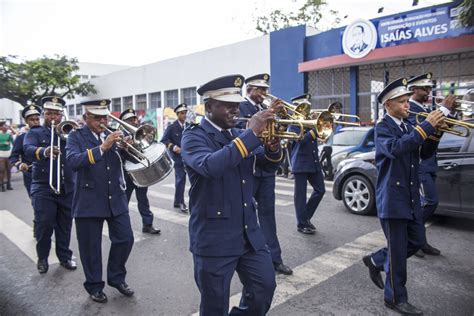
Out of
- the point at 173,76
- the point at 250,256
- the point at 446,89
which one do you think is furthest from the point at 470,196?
the point at 173,76

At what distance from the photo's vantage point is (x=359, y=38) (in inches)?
615

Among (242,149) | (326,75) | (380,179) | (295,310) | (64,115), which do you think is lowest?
(295,310)

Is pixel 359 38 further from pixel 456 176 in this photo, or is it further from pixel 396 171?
pixel 396 171

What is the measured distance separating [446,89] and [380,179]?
11.9 metres

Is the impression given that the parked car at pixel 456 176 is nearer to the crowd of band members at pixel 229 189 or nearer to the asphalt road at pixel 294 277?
the asphalt road at pixel 294 277

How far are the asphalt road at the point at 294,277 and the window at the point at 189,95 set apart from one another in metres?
18.3

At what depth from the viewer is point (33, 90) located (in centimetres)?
2916

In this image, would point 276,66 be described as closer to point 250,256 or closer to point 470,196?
point 470,196

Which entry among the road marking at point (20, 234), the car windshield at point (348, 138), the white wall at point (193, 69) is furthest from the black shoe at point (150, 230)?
the white wall at point (193, 69)

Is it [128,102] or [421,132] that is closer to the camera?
[421,132]

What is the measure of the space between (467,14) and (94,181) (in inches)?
432

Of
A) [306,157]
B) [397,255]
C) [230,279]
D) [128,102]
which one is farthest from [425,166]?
[128,102]

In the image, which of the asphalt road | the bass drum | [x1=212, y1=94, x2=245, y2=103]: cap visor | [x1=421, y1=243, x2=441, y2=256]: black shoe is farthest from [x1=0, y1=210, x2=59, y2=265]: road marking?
[x1=421, y1=243, x2=441, y2=256]: black shoe

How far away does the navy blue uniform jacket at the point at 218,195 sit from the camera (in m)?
2.51
